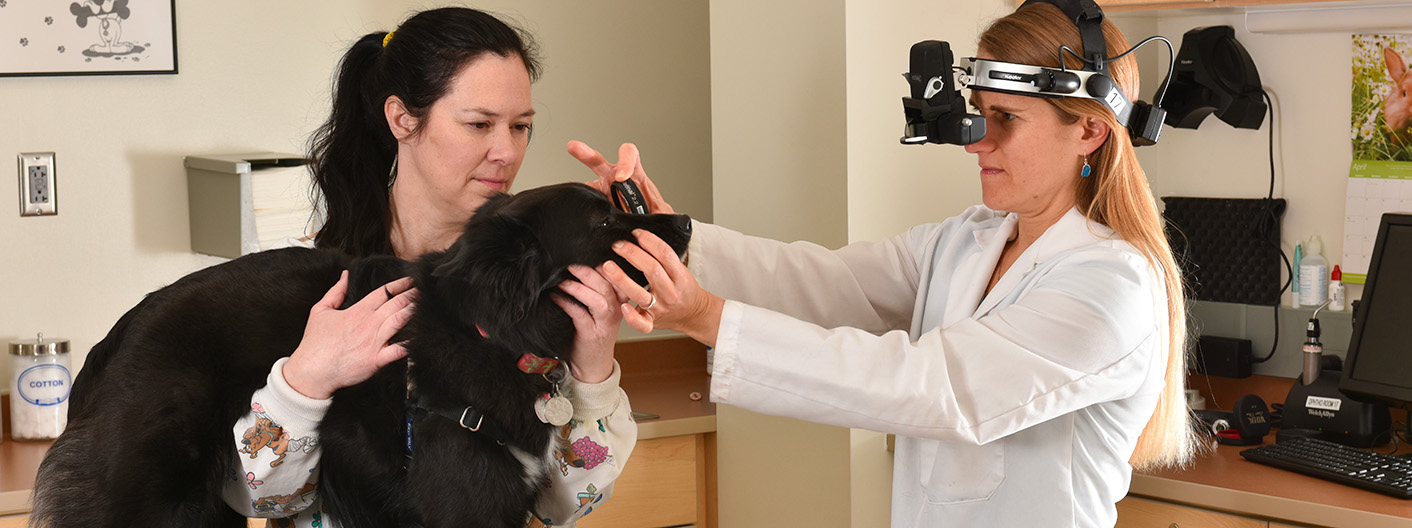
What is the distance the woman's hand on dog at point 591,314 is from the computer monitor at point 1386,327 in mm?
1989

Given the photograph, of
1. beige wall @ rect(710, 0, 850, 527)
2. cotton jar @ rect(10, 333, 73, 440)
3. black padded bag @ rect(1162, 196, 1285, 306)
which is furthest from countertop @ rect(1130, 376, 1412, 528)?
cotton jar @ rect(10, 333, 73, 440)

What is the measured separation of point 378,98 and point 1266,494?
5.95 feet

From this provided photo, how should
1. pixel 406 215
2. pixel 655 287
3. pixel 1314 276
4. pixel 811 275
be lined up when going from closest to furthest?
pixel 655 287
pixel 406 215
pixel 811 275
pixel 1314 276

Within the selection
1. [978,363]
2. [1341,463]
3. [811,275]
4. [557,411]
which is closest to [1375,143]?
[1341,463]

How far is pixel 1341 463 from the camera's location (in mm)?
2375

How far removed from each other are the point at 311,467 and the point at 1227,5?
237 cm

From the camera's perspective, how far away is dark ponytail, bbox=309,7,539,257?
1.67 meters

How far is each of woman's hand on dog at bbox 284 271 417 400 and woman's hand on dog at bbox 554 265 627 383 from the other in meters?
0.20

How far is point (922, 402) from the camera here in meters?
1.55

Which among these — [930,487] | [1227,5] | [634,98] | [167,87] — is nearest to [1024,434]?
[930,487]

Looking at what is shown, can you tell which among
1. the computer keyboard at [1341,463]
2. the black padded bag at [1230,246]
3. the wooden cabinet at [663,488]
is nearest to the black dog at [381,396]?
the wooden cabinet at [663,488]

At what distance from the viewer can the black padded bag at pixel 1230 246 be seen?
10.1ft

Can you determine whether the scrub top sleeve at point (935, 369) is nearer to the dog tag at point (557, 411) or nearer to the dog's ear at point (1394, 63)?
the dog tag at point (557, 411)

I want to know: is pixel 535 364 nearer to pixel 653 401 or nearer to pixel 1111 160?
pixel 1111 160
